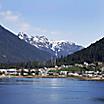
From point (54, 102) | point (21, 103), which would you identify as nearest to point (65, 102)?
point (54, 102)

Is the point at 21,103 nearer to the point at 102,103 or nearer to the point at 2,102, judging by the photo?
the point at 2,102

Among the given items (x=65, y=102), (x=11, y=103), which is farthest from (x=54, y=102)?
(x=11, y=103)

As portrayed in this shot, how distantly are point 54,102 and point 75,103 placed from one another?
3.65 meters

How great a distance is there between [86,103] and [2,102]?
14.2 meters

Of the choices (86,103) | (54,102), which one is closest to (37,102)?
(54,102)

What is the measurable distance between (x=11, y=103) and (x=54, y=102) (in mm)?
7710

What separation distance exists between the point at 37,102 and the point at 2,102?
19.3 ft

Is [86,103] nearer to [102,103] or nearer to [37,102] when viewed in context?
[102,103]

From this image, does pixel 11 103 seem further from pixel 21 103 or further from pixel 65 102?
pixel 65 102

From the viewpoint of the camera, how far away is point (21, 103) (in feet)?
257

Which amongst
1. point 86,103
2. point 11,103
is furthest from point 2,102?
point 86,103

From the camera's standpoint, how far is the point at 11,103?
258 ft

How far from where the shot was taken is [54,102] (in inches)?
3216

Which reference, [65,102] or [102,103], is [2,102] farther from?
[102,103]
